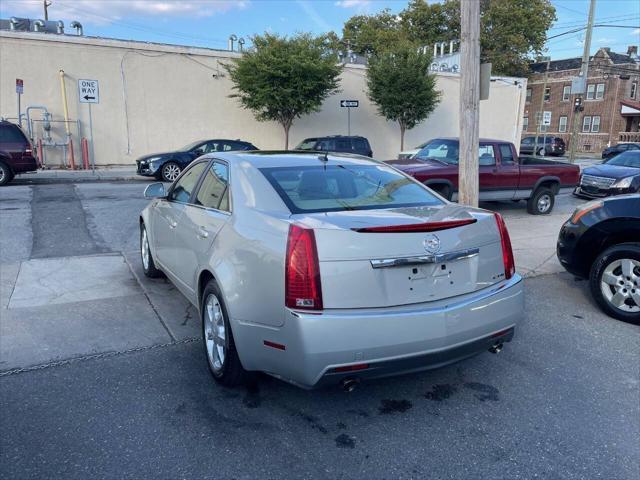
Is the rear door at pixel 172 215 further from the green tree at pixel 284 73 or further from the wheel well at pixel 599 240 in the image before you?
the green tree at pixel 284 73

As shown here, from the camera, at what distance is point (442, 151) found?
37.2 ft

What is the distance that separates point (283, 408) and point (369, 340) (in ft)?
3.02

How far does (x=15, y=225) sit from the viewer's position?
874cm

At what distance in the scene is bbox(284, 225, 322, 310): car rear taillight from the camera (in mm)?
2855

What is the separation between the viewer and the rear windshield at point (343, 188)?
3.55 metres

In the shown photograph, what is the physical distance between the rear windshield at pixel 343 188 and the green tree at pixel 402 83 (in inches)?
846

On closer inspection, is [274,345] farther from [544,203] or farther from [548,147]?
[548,147]

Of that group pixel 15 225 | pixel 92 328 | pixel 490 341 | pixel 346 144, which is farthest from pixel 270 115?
pixel 490 341

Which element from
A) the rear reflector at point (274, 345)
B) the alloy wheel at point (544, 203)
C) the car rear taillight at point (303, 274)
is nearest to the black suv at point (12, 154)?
the alloy wheel at point (544, 203)

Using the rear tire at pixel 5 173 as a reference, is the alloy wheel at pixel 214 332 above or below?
below

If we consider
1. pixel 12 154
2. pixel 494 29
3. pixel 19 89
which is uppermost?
pixel 494 29

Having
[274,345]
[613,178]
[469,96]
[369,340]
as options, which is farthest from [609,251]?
[613,178]

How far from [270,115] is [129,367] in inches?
761

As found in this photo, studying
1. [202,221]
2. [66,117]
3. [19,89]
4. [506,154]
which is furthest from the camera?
[66,117]
